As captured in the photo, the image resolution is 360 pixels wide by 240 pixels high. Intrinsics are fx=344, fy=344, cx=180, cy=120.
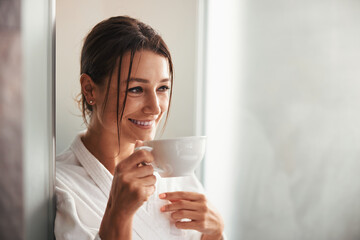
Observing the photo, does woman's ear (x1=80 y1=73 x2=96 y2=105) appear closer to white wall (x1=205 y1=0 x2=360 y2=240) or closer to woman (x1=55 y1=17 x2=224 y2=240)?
woman (x1=55 y1=17 x2=224 y2=240)

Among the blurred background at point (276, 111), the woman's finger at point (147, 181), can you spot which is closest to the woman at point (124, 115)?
the woman's finger at point (147, 181)

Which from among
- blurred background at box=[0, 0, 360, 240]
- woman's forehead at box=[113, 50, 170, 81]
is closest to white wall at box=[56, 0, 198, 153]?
blurred background at box=[0, 0, 360, 240]

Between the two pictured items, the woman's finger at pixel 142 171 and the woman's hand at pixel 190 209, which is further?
the woman's hand at pixel 190 209

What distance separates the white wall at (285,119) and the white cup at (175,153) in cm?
45

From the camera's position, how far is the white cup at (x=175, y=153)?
68 centimetres

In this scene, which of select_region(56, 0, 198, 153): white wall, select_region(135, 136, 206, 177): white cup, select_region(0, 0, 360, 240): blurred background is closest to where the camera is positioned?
select_region(135, 136, 206, 177): white cup

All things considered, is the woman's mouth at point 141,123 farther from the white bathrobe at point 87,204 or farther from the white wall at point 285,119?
the white wall at point 285,119

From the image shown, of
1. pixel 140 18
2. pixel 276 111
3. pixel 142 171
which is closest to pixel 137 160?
pixel 142 171

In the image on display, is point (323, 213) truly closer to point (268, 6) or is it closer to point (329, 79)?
point (329, 79)

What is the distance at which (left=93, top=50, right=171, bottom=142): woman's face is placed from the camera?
2.71 feet

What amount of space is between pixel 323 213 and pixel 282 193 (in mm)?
159

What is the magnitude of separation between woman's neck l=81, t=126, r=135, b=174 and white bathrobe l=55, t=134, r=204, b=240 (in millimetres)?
38

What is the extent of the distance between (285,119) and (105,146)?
0.64 metres

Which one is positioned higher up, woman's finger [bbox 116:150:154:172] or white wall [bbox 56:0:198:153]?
white wall [bbox 56:0:198:153]
